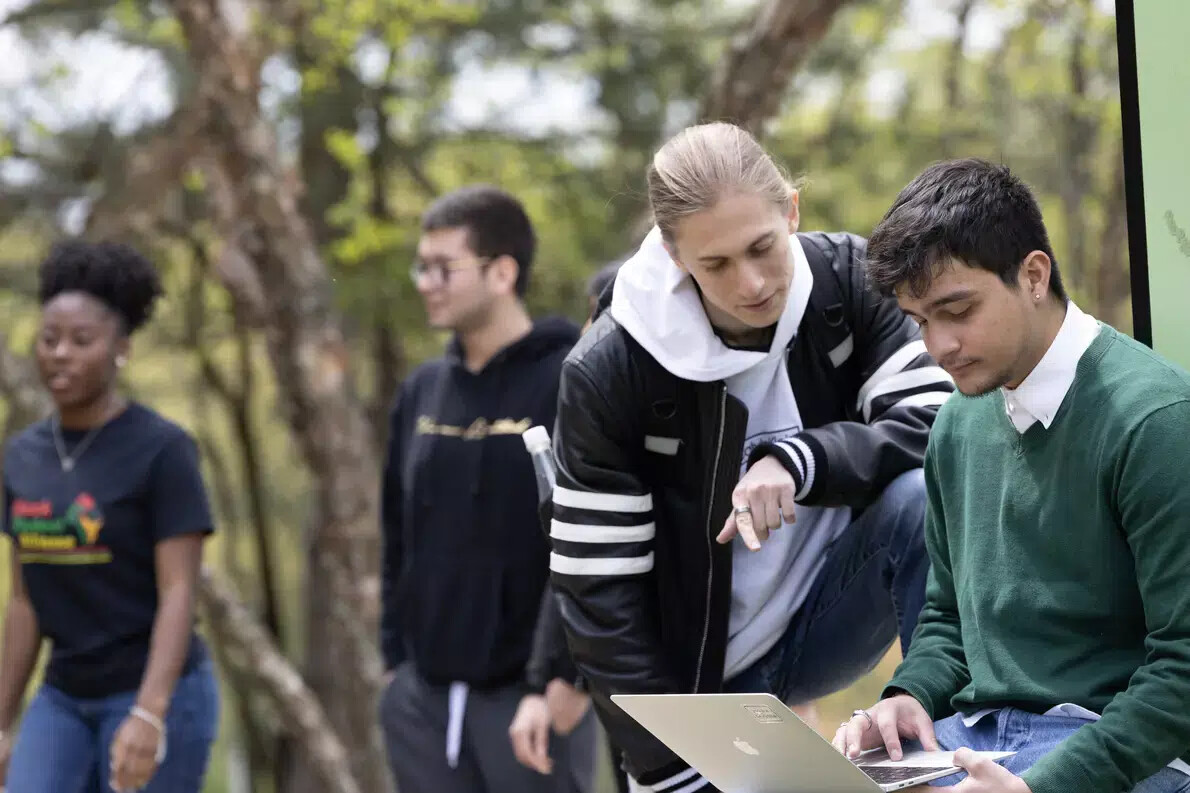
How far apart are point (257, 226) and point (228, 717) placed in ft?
31.6

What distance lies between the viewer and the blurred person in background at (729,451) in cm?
268

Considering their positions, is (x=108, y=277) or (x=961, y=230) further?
(x=108, y=277)

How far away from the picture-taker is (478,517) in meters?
4.04

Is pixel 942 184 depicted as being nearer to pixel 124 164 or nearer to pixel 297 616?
pixel 124 164

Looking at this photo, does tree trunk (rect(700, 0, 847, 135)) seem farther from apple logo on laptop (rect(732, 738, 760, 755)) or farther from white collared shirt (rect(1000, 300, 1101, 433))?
apple logo on laptop (rect(732, 738, 760, 755))

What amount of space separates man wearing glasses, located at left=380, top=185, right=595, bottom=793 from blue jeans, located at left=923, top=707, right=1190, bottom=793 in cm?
176


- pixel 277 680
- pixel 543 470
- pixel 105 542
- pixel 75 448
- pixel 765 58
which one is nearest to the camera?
pixel 543 470

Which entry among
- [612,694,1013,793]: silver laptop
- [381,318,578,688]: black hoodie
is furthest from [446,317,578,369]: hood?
[612,694,1013,793]: silver laptop

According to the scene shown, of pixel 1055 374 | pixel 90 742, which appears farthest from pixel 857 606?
pixel 90 742

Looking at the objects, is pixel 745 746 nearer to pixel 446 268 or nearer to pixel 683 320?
pixel 683 320

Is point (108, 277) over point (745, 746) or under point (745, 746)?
over

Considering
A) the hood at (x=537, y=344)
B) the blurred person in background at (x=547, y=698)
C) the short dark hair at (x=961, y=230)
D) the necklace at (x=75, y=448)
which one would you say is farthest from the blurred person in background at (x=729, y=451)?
the necklace at (x=75, y=448)

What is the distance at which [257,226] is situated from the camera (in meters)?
7.96

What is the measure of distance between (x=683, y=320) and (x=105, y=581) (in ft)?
6.22
